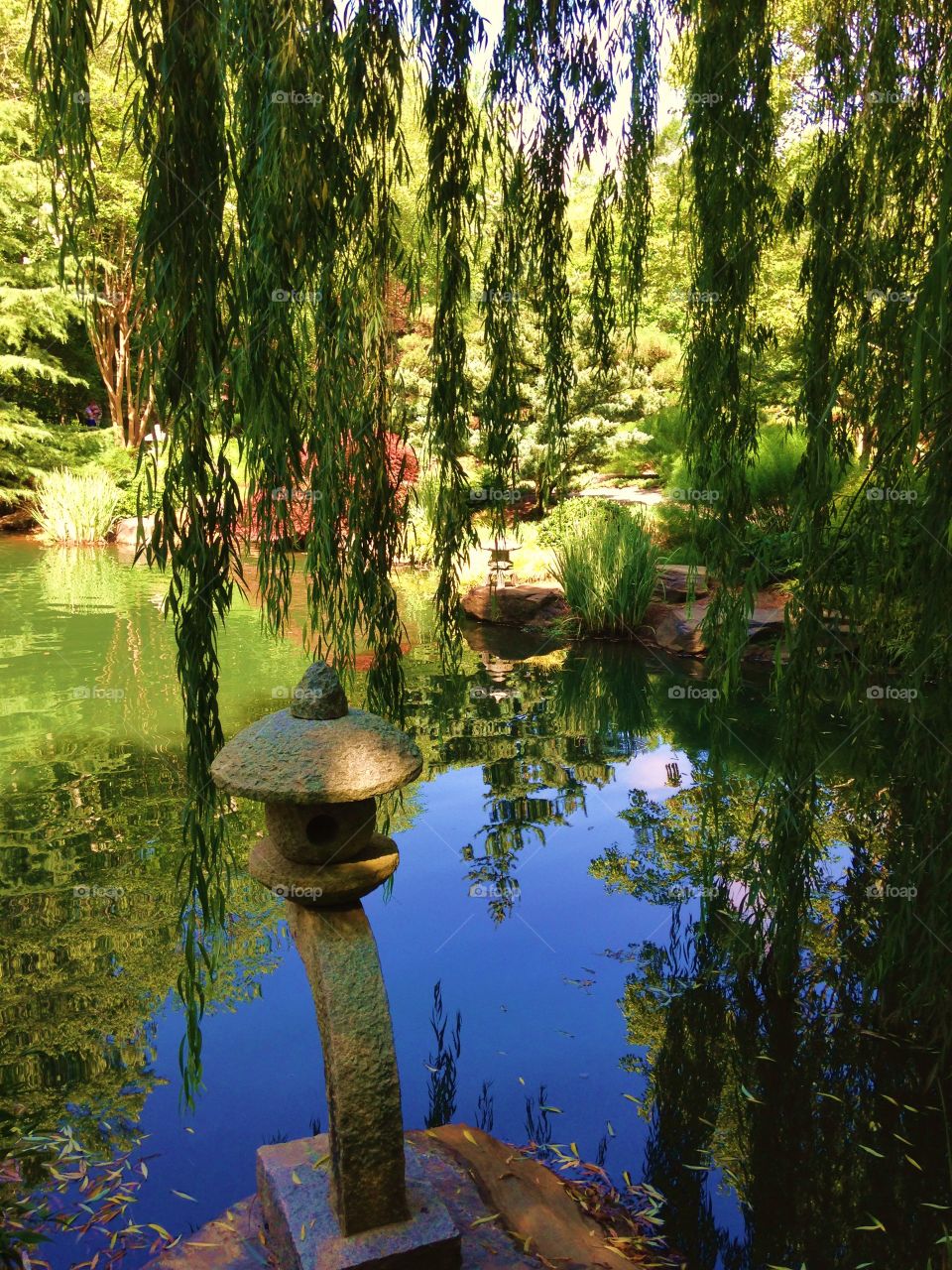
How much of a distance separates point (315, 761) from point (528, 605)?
8.08 m

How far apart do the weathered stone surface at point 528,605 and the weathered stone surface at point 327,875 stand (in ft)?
25.4

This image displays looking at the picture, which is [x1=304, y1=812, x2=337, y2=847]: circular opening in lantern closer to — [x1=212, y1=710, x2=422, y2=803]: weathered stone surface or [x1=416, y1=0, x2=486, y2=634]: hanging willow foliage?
[x1=212, y1=710, x2=422, y2=803]: weathered stone surface

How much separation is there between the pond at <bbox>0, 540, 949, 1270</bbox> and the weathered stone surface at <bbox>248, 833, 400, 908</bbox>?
44.6 inches

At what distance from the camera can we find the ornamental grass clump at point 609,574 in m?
8.92

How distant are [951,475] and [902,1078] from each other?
1.76 meters

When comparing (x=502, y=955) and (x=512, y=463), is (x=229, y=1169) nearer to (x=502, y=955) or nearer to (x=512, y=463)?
(x=502, y=955)

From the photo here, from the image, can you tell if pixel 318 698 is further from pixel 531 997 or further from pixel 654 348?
pixel 654 348

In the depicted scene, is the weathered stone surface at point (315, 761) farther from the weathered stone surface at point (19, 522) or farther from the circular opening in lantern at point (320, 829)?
the weathered stone surface at point (19, 522)

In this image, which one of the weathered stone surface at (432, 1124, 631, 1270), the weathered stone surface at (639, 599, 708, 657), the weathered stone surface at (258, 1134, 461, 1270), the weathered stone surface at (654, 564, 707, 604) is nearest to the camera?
the weathered stone surface at (258, 1134, 461, 1270)

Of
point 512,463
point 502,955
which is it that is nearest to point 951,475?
point 512,463

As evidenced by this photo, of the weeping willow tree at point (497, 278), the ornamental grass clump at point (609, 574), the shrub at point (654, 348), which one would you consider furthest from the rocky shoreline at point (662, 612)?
the shrub at point (654, 348)

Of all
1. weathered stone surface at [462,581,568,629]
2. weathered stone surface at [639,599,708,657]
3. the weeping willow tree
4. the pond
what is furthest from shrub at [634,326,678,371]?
the weeping willow tree

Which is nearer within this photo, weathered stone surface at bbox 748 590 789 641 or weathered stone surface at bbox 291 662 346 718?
weathered stone surface at bbox 291 662 346 718

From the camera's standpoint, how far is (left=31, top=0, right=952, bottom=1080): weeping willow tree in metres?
1.93
